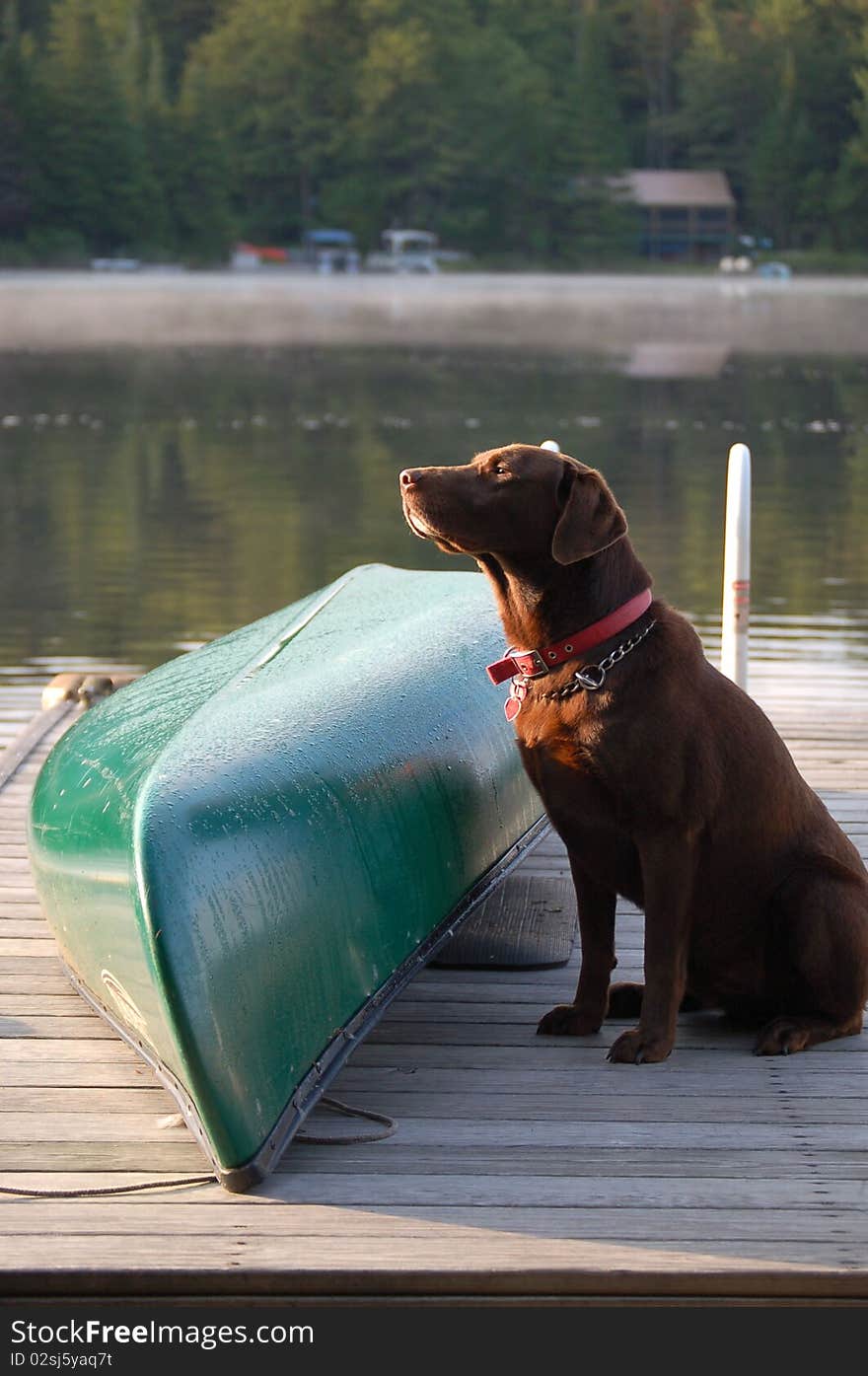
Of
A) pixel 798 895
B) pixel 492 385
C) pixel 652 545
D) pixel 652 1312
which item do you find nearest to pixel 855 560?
pixel 652 545

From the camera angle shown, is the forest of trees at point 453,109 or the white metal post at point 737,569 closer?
the white metal post at point 737,569

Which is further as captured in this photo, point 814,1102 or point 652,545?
point 652,545

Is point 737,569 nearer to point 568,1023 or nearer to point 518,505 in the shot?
point 568,1023

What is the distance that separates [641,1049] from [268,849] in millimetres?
909

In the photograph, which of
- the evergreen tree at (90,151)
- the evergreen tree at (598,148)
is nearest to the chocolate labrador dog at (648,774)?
the evergreen tree at (90,151)

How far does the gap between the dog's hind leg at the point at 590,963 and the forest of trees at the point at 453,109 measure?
8727 cm

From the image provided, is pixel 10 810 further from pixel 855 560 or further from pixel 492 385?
pixel 492 385

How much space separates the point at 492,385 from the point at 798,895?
27.6 m

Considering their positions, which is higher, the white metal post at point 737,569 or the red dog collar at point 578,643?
the red dog collar at point 578,643

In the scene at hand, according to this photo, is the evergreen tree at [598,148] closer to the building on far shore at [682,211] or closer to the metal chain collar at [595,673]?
the building on far shore at [682,211]

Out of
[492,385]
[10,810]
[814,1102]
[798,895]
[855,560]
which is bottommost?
[492,385]

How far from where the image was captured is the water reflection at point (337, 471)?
12.0 m

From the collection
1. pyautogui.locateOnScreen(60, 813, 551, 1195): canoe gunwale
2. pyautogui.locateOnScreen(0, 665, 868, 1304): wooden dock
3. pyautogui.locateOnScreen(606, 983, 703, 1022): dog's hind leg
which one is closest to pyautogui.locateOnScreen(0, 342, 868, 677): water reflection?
pyautogui.locateOnScreen(606, 983, 703, 1022): dog's hind leg

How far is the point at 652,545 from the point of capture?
14602 millimetres
